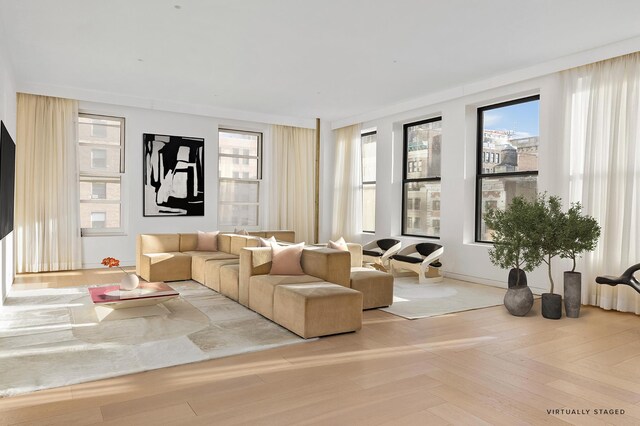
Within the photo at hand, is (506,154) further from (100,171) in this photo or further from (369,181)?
(100,171)

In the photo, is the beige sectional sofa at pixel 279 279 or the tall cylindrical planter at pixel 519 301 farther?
the tall cylindrical planter at pixel 519 301

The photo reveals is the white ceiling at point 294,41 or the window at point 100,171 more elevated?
the white ceiling at point 294,41

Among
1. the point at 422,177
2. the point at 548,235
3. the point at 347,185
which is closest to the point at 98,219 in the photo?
the point at 347,185

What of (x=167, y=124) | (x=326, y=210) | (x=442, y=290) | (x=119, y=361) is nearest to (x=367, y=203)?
(x=326, y=210)

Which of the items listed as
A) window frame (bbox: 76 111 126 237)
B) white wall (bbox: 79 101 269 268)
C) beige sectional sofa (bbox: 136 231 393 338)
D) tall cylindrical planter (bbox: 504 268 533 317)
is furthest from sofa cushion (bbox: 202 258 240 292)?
tall cylindrical planter (bbox: 504 268 533 317)

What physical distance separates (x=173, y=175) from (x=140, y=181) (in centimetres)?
64

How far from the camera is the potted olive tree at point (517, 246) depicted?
16.1 ft

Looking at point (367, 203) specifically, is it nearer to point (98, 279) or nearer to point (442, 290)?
point (442, 290)

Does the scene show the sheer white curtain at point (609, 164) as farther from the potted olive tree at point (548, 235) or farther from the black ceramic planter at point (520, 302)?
the black ceramic planter at point (520, 302)

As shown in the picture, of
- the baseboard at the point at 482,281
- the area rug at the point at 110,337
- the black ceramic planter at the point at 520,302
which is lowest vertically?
the area rug at the point at 110,337

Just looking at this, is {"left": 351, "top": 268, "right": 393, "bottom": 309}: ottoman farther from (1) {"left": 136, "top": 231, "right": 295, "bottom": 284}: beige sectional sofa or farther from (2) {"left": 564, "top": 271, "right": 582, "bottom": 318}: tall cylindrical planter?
(2) {"left": 564, "top": 271, "right": 582, "bottom": 318}: tall cylindrical planter

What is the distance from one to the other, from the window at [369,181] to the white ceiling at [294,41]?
1.98 meters

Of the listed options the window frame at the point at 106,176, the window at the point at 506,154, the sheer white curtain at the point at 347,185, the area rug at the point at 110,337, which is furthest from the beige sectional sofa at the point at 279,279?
the sheer white curtain at the point at 347,185

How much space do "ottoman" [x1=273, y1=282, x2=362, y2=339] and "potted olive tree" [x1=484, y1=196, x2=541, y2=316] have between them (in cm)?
201
